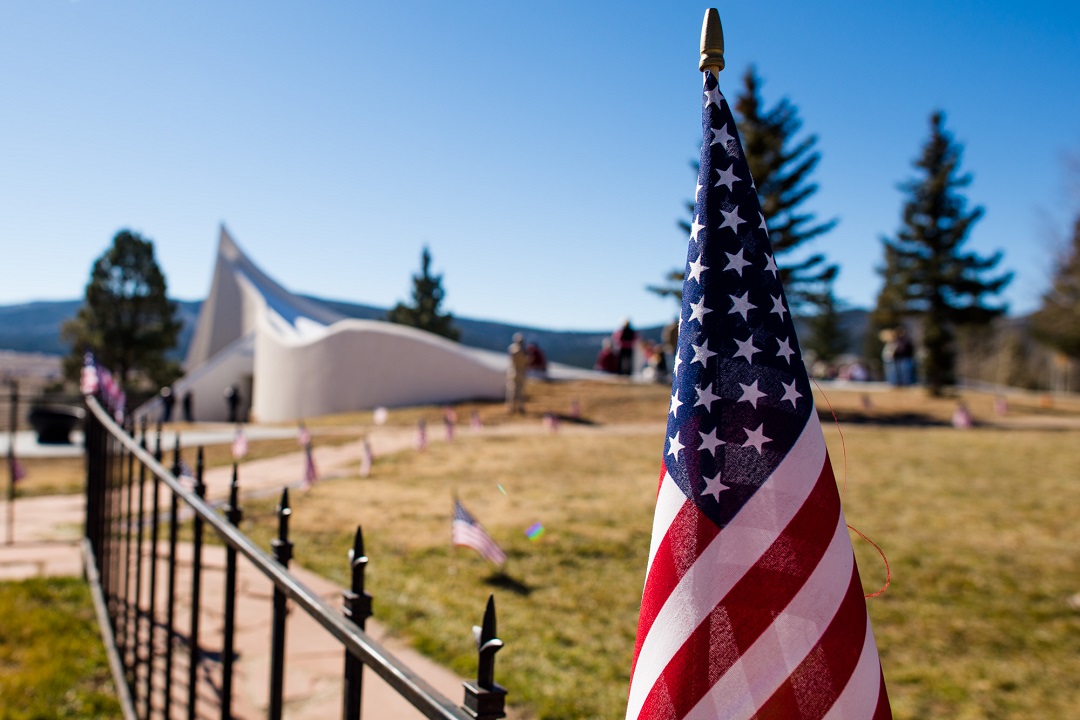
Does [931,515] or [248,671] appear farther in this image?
[931,515]

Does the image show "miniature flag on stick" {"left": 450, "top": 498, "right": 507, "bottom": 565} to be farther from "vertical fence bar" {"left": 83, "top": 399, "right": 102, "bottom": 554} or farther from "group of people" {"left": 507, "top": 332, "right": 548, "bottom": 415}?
"group of people" {"left": 507, "top": 332, "right": 548, "bottom": 415}

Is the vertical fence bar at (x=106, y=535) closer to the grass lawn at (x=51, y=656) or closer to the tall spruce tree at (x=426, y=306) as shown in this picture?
the grass lawn at (x=51, y=656)

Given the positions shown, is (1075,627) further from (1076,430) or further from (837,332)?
(837,332)

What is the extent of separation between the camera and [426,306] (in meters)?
32.6

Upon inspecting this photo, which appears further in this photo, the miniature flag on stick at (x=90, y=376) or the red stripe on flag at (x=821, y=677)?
the miniature flag on stick at (x=90, y=376)

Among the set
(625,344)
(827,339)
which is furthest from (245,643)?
(827,339)

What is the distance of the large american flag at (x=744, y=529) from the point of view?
1132mm

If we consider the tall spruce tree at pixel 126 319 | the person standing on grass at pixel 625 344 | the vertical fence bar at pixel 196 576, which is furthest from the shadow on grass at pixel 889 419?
the tall spruce tree at pixel 126 319

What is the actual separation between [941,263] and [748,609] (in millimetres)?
28402

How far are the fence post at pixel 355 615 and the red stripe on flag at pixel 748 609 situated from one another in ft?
1.89

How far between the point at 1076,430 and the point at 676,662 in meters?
17.8

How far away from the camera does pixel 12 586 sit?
466 cm

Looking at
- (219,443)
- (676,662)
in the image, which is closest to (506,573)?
(676,662)

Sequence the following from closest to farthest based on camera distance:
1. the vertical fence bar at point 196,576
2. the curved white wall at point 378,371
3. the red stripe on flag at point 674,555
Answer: the red stripe on flag at point 674,555
the vertical fence bar at point 196,576
the curved white wall at point 378,371
